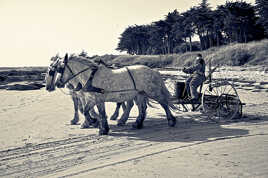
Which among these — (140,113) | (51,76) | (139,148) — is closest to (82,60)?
(51,76)

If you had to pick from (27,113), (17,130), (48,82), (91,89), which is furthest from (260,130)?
(27,113)

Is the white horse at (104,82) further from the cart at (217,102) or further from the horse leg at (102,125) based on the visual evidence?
the cart at (217,102)

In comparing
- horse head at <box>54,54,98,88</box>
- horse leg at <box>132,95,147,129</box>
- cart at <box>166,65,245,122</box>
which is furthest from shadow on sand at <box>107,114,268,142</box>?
horse head at <box>54,54,98,88</box>

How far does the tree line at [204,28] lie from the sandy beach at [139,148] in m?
34.8

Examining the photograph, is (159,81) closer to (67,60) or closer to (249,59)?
(67,60)

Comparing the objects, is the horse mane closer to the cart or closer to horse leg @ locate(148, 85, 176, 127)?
horse leg @ locate(148, 85, 176, 127)

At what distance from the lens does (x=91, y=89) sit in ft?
23.4

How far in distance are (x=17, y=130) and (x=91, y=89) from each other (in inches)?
108

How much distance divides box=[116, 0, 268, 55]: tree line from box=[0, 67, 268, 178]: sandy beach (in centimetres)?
3477

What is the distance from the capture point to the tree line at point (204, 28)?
40.7 metres

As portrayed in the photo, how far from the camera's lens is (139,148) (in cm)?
585

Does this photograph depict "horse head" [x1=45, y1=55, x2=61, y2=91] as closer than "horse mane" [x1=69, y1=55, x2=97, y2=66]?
No

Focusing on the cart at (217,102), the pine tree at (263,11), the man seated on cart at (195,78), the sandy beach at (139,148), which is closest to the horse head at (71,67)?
the sandy beach at (139,148)

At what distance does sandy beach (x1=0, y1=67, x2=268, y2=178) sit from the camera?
449cm
